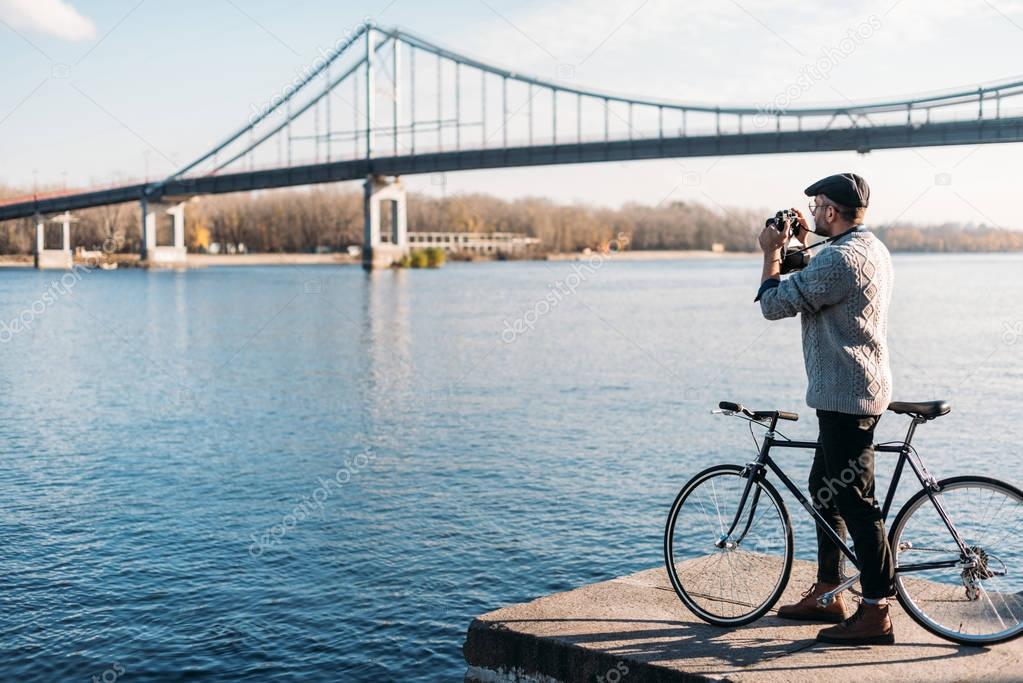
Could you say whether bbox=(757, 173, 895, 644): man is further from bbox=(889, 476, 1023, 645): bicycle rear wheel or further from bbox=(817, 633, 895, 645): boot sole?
bbox=(889, 476, 1023, 645): bicycle rear wheel

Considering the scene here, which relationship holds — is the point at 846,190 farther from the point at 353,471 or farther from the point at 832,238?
the point at 353,471

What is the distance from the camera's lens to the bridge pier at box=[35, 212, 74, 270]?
9338 centimetres

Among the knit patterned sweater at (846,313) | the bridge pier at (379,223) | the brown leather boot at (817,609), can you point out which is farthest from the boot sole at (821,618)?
the bridge pier at (379,223)

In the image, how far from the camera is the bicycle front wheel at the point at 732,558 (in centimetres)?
445

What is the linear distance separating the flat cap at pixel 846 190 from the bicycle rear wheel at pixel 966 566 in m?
1.11

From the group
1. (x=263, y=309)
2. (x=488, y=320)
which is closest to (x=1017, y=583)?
(x=488, y=320)

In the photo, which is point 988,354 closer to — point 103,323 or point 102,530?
point 102,530

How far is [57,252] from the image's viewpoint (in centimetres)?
9862

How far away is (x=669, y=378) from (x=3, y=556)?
1542 centimetres

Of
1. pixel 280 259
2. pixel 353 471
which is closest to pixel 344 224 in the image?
pixel 280 259
